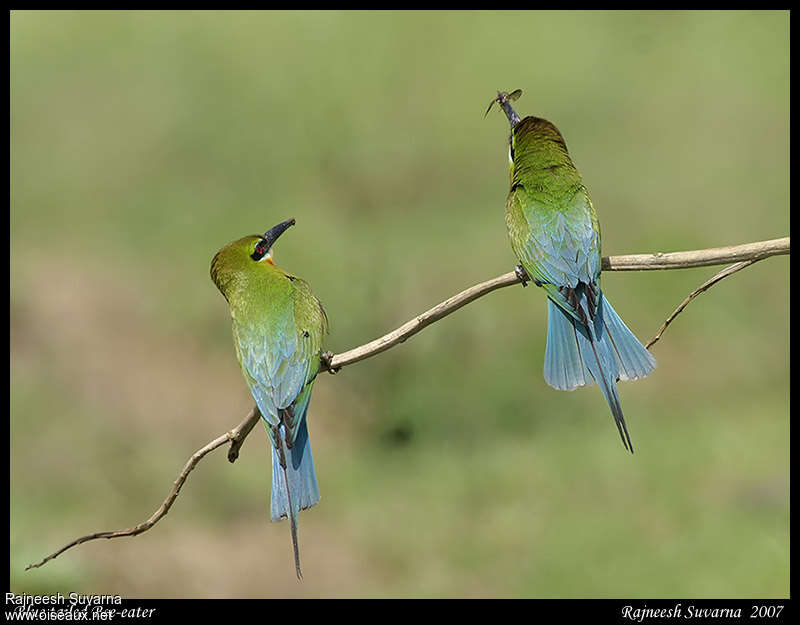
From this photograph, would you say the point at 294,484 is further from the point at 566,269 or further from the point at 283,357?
the point at 566,269

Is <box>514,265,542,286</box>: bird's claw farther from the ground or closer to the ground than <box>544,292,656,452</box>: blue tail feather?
farther from the ground

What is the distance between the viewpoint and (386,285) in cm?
543

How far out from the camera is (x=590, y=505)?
17.1 ft

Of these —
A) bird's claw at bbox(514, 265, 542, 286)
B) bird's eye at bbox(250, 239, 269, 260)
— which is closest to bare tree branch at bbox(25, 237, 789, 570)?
bird's claw at bbox(514, 265, 542, 286)

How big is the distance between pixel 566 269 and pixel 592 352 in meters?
0.21

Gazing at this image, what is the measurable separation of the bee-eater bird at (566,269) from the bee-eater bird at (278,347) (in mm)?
579

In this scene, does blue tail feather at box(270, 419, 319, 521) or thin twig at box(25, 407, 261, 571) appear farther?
blue tail feather at box(270, 419, 319, 521)

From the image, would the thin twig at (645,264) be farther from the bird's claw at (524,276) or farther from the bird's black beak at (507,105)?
the bird's black beak at (507,105)

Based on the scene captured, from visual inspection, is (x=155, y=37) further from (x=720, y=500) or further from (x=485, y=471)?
(x=720, y=500)

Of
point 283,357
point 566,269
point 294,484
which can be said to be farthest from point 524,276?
point 294,484

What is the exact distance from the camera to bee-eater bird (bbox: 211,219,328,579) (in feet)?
7.41

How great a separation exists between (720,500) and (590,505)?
0.68 meters

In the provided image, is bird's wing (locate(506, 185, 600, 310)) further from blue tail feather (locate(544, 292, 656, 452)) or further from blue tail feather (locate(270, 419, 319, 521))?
blue tail feather (locate(270, 419, 319, 521))

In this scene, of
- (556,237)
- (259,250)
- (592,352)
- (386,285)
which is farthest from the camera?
(386,285)
